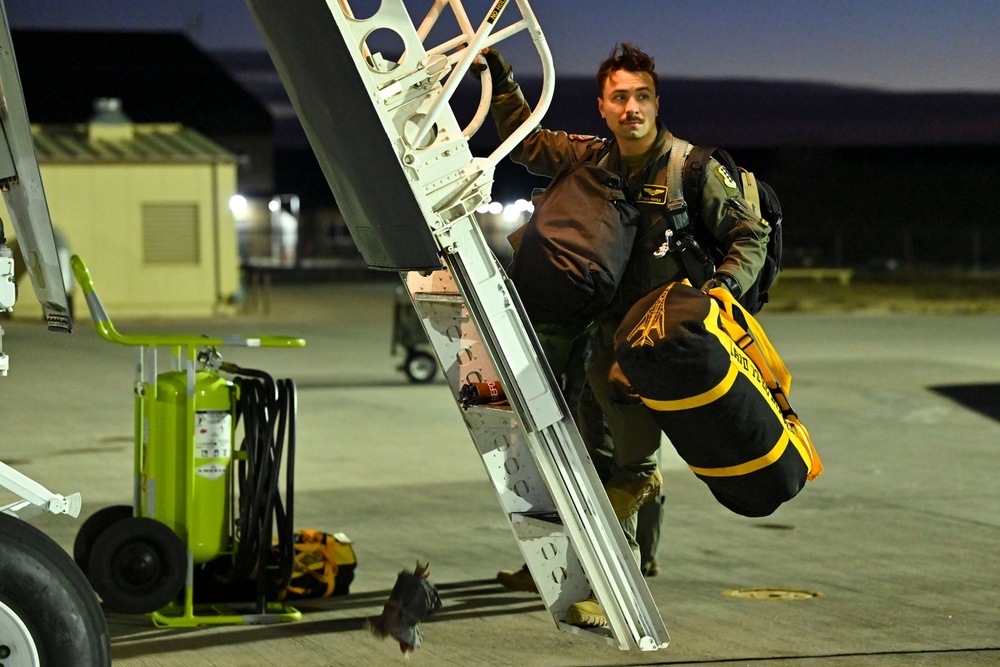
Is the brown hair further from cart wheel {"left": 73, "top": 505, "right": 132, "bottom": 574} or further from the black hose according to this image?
cart wheel {"left": 73, "top": 505, "right": 132, "bottom": 574}

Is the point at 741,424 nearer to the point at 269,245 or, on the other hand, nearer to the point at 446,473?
the point at 446,473

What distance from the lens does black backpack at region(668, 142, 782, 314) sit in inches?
202

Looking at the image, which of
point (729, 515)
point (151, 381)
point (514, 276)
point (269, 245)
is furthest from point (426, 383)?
point (269, 245)

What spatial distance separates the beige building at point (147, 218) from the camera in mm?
27641

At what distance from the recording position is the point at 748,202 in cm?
514

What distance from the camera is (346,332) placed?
22156 millimetres

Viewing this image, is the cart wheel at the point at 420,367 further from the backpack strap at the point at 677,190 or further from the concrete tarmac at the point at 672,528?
the backpack strap at the point at 677,190

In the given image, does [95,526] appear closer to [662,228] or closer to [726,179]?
[662,228]

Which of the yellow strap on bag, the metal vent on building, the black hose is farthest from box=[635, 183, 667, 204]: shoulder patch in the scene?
the metal vent on building

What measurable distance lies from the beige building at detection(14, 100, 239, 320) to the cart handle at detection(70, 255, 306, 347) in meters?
22.7

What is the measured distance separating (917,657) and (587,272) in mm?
1804

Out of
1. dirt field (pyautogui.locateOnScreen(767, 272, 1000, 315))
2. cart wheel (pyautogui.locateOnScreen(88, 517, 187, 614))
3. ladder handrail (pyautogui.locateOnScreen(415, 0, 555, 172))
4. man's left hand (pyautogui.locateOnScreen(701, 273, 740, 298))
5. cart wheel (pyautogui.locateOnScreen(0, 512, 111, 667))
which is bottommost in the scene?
cart wheel (pyautogui.locateOnScreen(88, 517, 187, 614))

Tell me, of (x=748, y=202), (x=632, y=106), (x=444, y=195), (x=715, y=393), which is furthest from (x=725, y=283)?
(x=444, y=195)

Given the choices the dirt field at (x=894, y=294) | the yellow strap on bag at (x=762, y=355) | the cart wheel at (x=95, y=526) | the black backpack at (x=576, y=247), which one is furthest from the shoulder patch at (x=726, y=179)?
the dirt field at (x=894, y=294)
